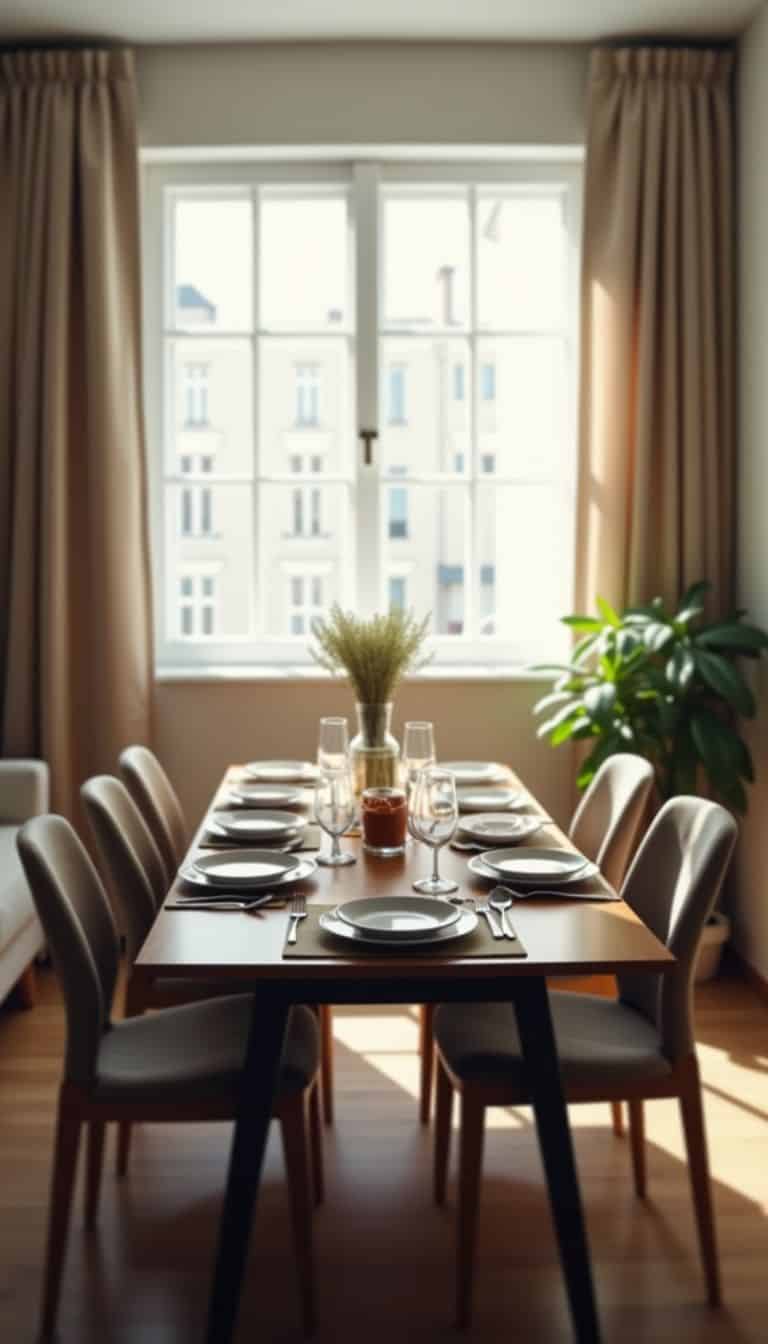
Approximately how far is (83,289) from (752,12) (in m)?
2.27

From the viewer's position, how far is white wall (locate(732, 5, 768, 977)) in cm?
382

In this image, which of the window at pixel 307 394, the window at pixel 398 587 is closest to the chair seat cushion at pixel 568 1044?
the window at pixel 398 587

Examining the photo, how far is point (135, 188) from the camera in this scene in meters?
4.05

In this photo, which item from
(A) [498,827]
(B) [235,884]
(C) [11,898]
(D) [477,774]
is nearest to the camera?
(B) [235,884]

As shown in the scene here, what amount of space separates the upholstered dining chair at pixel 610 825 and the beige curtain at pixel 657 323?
1.28m

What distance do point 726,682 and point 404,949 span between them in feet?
6.43

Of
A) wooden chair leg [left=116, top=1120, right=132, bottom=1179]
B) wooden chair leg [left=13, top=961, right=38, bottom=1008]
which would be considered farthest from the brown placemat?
wooden chair leg [left=13, top=961, right=38, bottom=1008]

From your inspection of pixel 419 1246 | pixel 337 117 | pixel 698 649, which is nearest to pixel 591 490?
pixel 698 649

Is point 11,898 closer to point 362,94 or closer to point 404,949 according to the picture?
point 404,949

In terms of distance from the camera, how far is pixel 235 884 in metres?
2.21

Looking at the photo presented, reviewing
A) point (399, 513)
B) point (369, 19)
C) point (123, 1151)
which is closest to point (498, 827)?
point (123, 1151)

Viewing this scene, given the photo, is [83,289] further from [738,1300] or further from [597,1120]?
[738,1300]

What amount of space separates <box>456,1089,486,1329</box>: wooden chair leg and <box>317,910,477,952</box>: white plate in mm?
341

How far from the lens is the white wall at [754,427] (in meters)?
3.82
